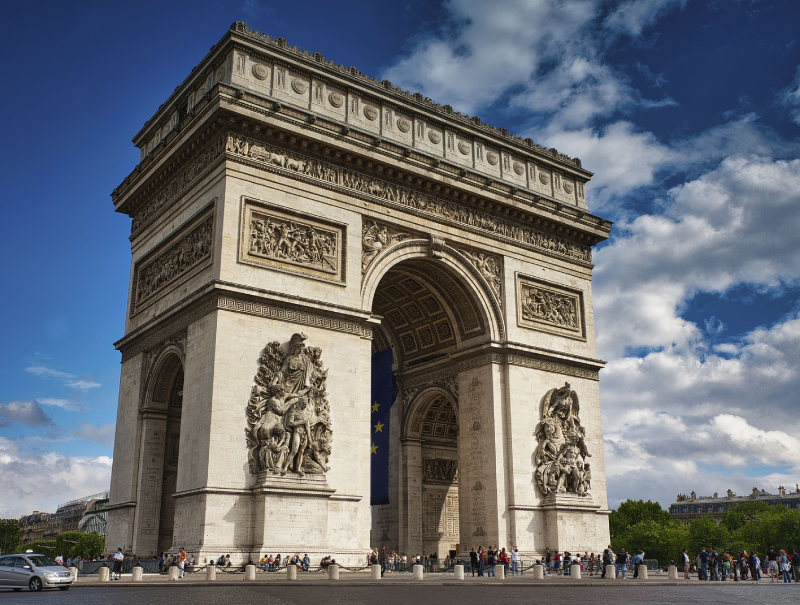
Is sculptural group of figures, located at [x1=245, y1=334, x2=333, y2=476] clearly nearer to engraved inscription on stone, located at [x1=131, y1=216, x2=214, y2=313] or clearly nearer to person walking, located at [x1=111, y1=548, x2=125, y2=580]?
engraved inscription on stone, located at [x1=131, y1=216, x2=214, y2=313]

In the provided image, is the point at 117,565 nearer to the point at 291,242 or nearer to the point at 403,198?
the point at 291,242

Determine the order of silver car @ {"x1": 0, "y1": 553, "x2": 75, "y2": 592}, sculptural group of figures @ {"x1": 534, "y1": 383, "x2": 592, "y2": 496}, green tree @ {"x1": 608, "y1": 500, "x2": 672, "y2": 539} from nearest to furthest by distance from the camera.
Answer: silver car @ {"x1": 0, "y1": 553, "x2": 75, "y2": 592}, sculptural group of figures @ {"x1": 534, "y1": 383, "x2": 592, "y2": 496}, green tree @ {"x1": 608, "y1": 500, "x2": 672, "y2": 539}

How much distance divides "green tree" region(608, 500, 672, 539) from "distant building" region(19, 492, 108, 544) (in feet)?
210

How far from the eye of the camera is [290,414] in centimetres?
2319

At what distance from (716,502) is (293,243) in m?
121

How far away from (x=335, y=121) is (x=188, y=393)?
10110 mm

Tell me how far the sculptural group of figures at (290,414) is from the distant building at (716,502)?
11286 cm

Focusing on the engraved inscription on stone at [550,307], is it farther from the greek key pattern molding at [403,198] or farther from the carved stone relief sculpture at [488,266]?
the greek key pattern molding at [403,198]

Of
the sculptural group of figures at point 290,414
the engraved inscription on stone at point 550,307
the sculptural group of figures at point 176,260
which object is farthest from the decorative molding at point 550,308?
the sculptural group of figures at point 176,260

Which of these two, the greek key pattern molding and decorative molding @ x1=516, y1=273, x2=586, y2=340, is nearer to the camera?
the greek key pattern molding

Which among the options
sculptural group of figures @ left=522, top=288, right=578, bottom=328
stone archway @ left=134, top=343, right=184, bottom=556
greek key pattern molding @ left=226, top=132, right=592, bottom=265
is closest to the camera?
greek key pattern molding @ left=226, top=132, right=592, bottom=265

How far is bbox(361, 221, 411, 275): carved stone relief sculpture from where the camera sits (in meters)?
26.9

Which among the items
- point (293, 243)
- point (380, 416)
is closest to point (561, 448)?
point (380, 416)

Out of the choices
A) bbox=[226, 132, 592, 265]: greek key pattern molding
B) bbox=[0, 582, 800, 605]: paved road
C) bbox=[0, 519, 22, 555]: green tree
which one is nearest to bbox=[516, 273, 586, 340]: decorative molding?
bbox=[226, 132, 592, 265]: greek key pattern molding
